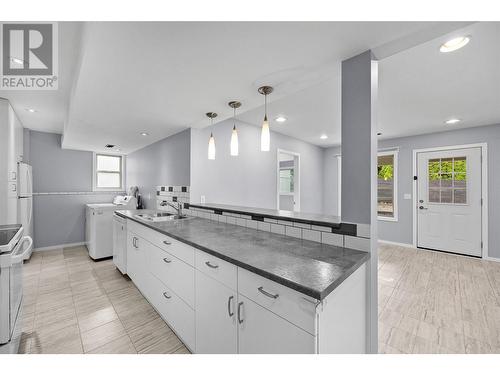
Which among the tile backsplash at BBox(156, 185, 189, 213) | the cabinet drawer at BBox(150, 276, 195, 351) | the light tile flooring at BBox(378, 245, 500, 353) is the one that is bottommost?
the light tile flooring at BBox(378, 245, 500, 353)

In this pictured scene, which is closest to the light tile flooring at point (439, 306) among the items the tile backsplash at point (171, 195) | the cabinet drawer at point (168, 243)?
the cabinet drawer at point (168, 243)

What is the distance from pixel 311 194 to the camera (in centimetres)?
511

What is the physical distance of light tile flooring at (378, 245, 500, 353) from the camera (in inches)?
66.1

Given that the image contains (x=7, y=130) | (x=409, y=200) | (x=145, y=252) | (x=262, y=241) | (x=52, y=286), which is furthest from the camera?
(x=409, y=200)

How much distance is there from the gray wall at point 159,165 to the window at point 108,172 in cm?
34

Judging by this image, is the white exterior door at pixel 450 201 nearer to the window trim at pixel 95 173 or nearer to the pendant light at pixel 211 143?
the pendant light at pixel 211 143

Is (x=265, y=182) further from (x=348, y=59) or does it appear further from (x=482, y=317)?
(x=482, y=317)

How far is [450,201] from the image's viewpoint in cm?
397

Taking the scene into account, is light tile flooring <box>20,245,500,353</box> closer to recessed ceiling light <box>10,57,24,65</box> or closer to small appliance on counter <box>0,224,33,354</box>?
small appliance on counter <box>0,224,33,354</box>

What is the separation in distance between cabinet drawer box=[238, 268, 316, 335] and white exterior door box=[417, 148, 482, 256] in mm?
4741

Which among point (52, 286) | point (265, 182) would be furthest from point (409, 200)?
point (52, 286)

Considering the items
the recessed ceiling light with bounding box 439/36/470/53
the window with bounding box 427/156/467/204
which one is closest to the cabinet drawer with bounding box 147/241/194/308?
the recessed ceiling light with bounding box 439/36/470/53

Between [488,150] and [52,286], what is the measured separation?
22.8 ft
